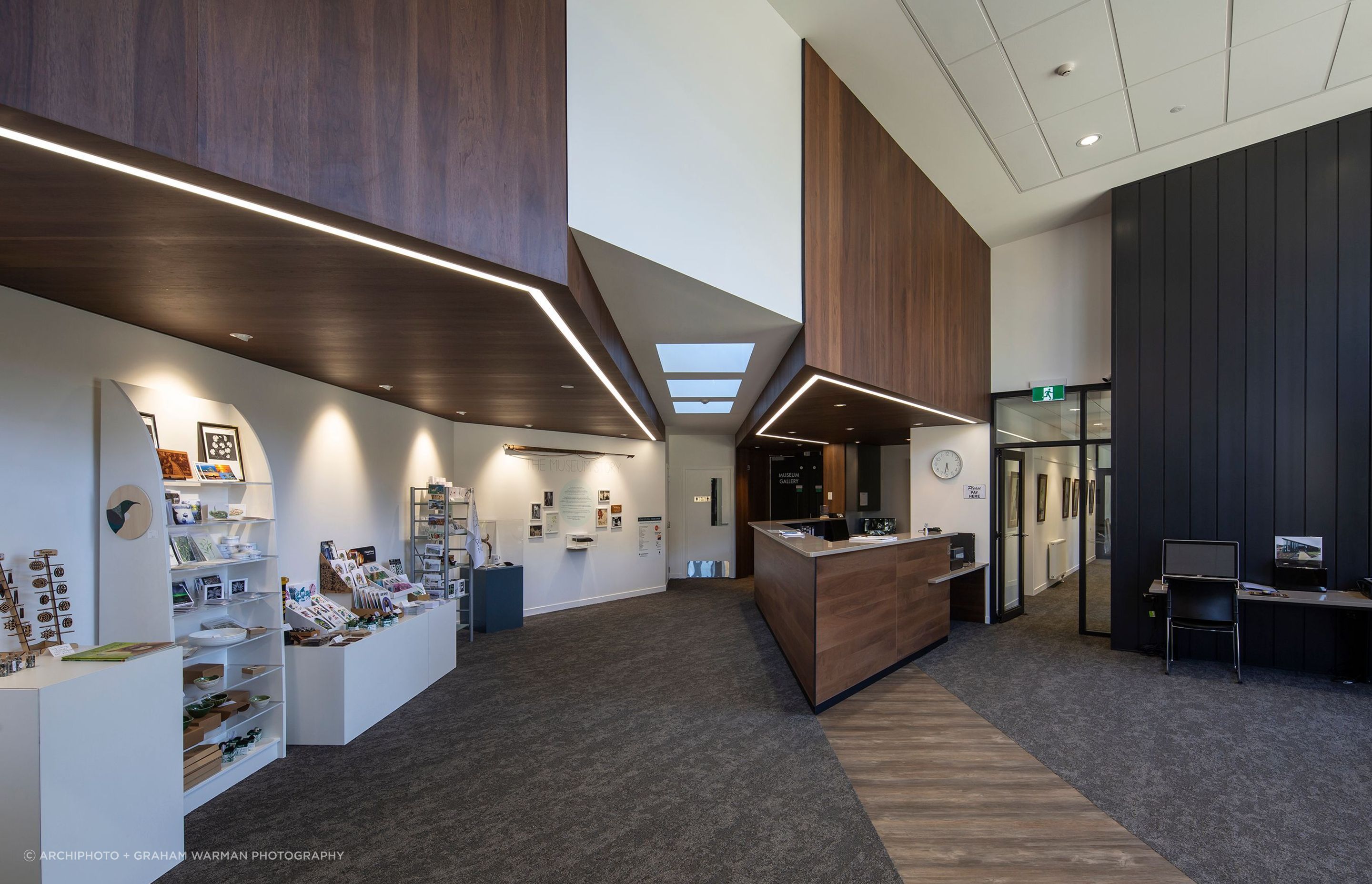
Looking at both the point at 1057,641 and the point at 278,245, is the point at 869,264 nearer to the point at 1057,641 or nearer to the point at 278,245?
the point at 278,245

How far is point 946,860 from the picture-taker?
9.39 feet

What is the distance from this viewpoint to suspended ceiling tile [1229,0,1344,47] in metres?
4.36

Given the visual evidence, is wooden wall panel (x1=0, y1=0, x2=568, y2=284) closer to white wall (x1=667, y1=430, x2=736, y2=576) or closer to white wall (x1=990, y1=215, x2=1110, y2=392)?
white wall (x1=990, y1=215, x2=1110, y2=392)

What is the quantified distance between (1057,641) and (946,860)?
5.21m

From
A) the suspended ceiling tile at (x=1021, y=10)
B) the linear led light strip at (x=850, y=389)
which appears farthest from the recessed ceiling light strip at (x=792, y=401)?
the suspended ceiling tile at (x=1021, y=10)

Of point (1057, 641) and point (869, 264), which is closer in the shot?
point (869, 264)

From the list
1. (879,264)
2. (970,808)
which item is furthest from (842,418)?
(970,808)

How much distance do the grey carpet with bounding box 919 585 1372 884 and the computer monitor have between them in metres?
0.94

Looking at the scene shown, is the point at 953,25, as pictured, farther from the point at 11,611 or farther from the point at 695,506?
the point at 695,506

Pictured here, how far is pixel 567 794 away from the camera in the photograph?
3494 mm

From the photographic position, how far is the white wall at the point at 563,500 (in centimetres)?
877

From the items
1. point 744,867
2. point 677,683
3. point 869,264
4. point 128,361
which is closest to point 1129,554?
point 869,264

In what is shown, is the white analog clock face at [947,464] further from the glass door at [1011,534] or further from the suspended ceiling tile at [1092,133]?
the suspended ceiling tile at [1092,133]

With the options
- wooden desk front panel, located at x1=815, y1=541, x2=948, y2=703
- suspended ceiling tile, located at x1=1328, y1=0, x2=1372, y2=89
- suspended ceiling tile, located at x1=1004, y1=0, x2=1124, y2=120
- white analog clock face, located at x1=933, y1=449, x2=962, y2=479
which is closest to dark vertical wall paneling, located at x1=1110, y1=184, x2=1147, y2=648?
suspended ceiling tile, located at x1=1328, y1=0, x2=1372, y2=89
